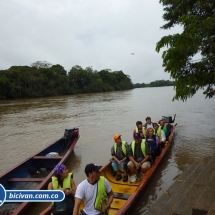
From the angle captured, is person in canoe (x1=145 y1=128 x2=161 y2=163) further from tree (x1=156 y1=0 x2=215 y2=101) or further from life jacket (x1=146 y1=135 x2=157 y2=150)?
tree (x1=156 y1=0 x2=215 y2=101)

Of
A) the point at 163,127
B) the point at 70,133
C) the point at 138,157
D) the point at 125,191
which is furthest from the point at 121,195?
the point at 70,133

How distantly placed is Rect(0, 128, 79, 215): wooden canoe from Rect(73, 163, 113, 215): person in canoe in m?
2.16

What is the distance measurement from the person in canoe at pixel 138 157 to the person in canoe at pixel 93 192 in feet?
9.97

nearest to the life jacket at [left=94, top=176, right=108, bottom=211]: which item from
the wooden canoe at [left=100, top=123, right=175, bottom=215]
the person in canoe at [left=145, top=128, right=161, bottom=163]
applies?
the wooden canoe at [left=100, top=123, right=175, bottom=215]

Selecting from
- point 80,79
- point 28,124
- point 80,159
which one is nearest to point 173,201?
point 80,159

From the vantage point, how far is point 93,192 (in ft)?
10.7

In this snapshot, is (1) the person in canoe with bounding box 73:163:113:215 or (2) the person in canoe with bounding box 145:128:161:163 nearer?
(1) the person in canoe with bounding box 73:163:113:215

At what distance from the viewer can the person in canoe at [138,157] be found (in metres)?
6.35

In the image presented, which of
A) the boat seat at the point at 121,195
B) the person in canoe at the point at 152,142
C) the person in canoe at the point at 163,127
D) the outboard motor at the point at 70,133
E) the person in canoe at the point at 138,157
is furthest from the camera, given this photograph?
the outboard motor at the point at 70,133

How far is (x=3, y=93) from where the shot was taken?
47.9 m

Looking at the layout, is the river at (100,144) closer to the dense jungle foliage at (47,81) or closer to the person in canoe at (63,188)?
the person in canoe at (63,188)

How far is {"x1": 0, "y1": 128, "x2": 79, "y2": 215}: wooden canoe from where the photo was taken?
5543mm

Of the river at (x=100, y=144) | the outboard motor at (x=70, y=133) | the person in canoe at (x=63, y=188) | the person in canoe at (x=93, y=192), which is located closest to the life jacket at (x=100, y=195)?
the person in canoe at (x=93, y=192)

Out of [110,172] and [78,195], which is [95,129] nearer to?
[110,172]
